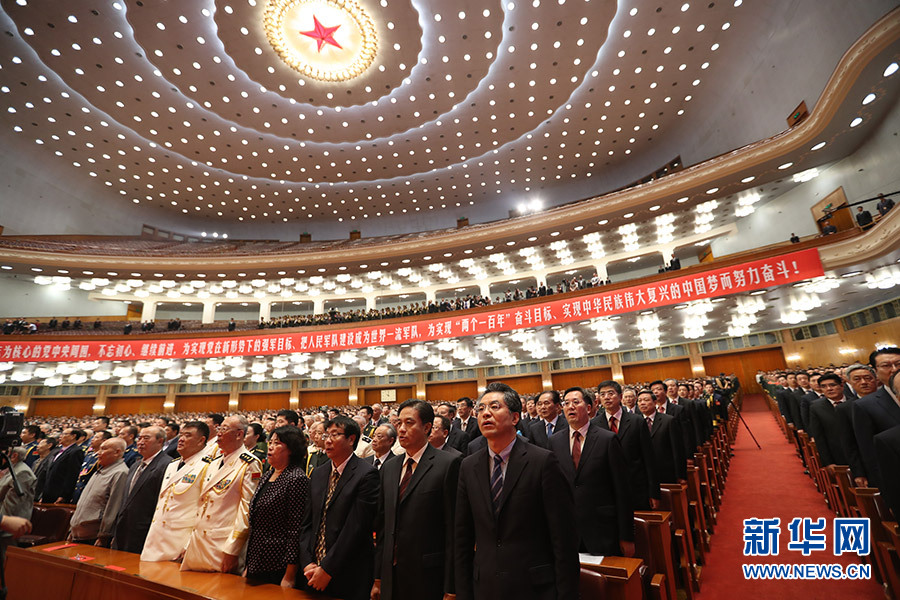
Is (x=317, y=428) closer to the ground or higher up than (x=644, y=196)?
closer to the ground

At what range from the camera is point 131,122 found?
15.1 meters

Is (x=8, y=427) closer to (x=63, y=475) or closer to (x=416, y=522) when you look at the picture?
(x=416, y=522)

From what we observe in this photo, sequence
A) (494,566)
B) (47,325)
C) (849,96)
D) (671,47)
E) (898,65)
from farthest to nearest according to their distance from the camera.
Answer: (47,325) < (671,47) < (849,96) < (898,65) < (494,566)

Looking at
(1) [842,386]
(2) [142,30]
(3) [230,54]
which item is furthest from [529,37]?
(1) [842,386]

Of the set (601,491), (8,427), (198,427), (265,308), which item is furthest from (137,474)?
(265,308)

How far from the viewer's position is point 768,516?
12.6 ft

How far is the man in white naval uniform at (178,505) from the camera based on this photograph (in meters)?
2.38

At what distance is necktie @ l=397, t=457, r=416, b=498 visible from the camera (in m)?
Answer: 1.99

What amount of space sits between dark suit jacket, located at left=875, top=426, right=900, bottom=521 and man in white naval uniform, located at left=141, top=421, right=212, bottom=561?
3745mm

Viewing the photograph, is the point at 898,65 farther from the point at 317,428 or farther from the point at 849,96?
the point at 317,428

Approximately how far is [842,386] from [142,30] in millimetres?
17679

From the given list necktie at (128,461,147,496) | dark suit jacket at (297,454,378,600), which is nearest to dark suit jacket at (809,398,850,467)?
dark suit jacket at (297,454,378,600)

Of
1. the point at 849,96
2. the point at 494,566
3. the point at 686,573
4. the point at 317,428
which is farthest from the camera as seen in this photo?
the point at 849,96

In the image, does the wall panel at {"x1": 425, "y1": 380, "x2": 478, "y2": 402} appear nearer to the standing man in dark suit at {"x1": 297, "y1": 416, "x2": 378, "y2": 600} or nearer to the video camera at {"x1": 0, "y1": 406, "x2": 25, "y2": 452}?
the standing man in dark suit at {"x1": 297, "y1": 416, "x2": 378, "y2": 600}
